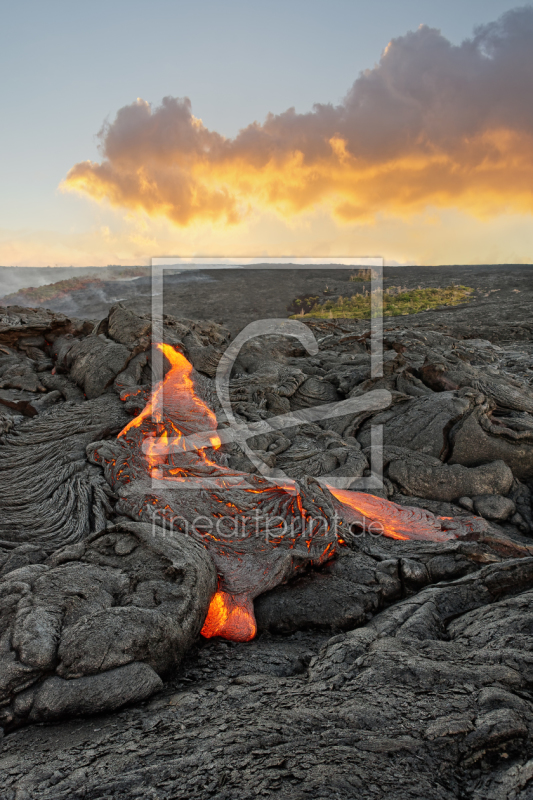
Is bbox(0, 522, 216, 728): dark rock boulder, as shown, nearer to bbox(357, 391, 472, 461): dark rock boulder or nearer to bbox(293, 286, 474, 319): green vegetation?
bbox(357, 391, 472, 461): dark rock boulder

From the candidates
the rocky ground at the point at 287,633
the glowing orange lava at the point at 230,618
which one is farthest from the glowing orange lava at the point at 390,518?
the glowing orange lava at the point at 230,618

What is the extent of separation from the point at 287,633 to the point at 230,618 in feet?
2.20

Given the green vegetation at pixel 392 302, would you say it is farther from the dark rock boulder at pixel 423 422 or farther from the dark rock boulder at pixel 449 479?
the dark rock boulder at pixel 449 479

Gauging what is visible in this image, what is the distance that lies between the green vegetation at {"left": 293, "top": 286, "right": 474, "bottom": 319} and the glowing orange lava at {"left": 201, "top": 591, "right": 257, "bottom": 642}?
72.7 ft

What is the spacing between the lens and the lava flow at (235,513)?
4.80 metres

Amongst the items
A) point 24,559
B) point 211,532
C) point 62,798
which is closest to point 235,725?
point 62,798

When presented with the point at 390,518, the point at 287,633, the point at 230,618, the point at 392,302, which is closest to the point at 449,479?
the point at 390,518

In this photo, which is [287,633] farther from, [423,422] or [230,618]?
[423,422]

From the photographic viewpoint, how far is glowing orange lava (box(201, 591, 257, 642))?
436cm

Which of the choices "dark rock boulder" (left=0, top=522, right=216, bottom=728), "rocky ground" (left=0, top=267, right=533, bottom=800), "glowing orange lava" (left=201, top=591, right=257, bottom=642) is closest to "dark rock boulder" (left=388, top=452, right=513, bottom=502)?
"rocky ground" (left=0, top=267, right=533, bottom=800)

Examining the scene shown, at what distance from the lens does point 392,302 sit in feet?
92.1

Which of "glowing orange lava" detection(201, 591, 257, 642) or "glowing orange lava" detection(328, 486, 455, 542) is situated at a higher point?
"glowing orange lava" detection(328, 486, 455, 542)

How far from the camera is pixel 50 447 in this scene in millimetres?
7113

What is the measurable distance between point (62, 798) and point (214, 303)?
90.7 feet
